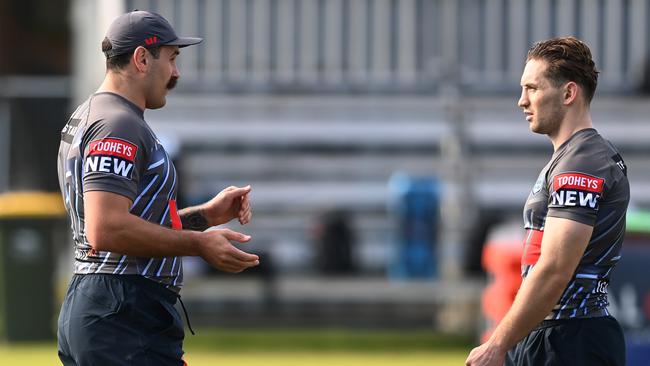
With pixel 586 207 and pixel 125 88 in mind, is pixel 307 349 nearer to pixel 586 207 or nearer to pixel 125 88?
pixel 125 88

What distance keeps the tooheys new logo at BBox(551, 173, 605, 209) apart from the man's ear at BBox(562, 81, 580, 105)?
11.4 inches

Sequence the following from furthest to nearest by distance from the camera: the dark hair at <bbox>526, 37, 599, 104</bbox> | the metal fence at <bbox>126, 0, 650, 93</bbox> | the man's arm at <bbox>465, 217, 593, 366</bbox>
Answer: the metal fence at <bbox>126, 0, 650, 93</bbox>
the dark hair at <bbox>526, 37, 599, 104</bbox>
the man's arm at <bbox>465, 217, 593, 366</bbox>

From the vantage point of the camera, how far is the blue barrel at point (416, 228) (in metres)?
14.4

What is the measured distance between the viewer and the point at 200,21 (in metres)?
15.9

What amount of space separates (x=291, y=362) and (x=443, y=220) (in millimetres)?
2545

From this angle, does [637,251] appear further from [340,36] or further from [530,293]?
[340,36]

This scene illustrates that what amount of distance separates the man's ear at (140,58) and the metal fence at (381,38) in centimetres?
1095

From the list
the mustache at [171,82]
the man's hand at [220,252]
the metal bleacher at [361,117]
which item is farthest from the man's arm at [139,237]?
the metal bleacher at [361,117]

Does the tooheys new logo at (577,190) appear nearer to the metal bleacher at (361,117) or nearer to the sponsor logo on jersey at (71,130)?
the sponsor logo on jersey at (71,130)

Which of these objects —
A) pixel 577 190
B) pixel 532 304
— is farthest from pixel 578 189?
pixel 532 304

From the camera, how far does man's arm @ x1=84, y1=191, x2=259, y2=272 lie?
Result: 465 centimetres

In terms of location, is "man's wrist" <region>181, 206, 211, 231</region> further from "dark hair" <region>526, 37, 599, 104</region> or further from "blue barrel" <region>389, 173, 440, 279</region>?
"blue barrel" <region>389, 173, 440, 279</region>

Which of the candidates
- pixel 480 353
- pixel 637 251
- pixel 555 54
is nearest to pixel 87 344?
pixel 480 353

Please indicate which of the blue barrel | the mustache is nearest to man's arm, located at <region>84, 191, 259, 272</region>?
the mustache
